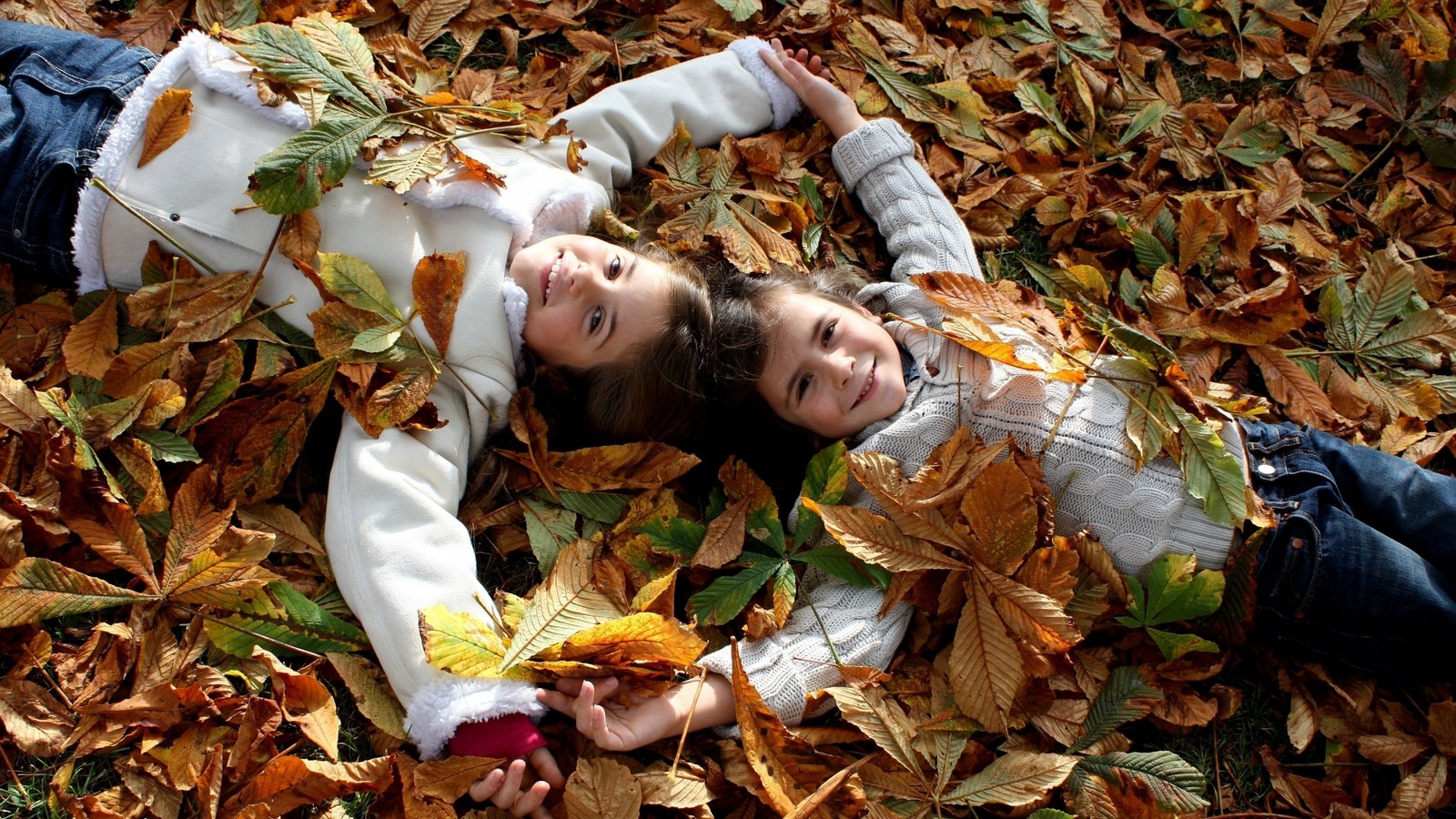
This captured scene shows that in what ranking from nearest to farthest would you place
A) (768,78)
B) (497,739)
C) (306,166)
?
(497,739), (306,166), (768,78)

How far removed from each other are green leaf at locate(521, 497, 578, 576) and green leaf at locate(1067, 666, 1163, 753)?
98 cm

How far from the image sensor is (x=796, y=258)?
2156mm

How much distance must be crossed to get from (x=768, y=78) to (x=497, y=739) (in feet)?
5.42

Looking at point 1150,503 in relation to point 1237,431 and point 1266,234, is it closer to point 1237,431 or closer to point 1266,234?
point 1237,431

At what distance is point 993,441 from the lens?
1.92 meters

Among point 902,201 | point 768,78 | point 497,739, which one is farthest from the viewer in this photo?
point 768,78

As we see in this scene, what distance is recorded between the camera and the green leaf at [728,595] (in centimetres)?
176

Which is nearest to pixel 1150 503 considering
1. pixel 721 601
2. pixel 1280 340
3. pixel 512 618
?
pixel 1280 340

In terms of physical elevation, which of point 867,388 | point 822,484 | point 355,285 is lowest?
point 822,484

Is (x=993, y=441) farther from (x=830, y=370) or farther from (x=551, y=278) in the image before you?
(x=551, y=278)

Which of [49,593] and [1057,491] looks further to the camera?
[1057,491]

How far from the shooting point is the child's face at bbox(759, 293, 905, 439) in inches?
76.3

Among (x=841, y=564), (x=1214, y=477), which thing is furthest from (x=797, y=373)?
(x=1214, y=477)

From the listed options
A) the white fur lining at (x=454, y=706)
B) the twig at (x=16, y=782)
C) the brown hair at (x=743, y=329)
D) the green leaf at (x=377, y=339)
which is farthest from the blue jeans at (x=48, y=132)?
the brown hair at (x=743, y=329)
